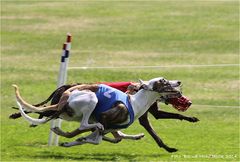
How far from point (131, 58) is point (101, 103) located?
1846 cm

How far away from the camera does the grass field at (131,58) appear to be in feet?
46.7

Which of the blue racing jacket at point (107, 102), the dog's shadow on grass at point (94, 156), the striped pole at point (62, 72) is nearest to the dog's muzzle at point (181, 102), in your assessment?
the blue racing jacket at point (107, 102)

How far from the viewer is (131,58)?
2692cm

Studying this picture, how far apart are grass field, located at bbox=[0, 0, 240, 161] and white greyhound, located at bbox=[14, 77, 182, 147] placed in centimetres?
441

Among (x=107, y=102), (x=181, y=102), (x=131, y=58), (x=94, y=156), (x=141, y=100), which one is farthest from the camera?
(x=131, y=58)

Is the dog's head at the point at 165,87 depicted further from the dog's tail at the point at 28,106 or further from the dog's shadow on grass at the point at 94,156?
the dog's shadow on grass at the point at 94,156

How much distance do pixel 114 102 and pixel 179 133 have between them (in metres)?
7.80

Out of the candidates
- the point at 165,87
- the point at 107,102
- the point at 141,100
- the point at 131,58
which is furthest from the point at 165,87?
the point at 131,58

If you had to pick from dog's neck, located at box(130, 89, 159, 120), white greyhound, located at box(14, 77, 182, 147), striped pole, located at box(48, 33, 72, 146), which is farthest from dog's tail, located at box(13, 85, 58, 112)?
striped pole, located at box(48, 33, 72, 146)

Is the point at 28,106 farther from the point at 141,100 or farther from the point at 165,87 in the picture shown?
the point at 165,87

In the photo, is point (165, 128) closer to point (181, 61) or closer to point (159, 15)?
point (181, 61)

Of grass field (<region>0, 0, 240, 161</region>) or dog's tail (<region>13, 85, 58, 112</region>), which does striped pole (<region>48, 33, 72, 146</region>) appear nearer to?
grass field (<region>0, 0, 240, 161</region>)

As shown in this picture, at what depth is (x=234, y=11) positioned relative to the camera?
3597 centimetres

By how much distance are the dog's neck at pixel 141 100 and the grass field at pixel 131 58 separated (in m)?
4.36
